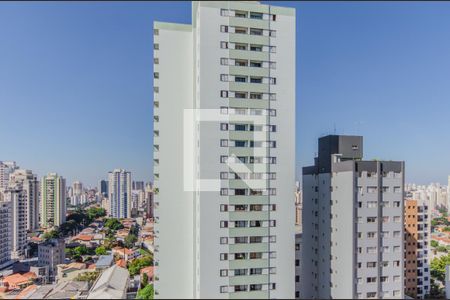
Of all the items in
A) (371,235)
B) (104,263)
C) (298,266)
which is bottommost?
(104,263)

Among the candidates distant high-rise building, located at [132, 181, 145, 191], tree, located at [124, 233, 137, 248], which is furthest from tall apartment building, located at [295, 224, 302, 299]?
distant high-rise building, located at [132, 181, 145, 191]

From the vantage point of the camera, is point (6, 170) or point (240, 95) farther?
point (6, 170)

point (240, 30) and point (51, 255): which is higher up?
point (240, 30)

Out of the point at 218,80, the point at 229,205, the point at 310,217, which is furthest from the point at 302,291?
the point at 218,80

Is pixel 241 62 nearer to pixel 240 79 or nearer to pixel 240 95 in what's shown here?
pixel 240 79

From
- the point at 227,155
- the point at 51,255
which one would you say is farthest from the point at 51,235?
the point at 227,155

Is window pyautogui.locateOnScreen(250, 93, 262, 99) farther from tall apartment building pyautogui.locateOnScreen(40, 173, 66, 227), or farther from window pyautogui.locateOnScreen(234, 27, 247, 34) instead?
tall apartment building pyautogui.locateOnScreen(40, 173, 66, 227)

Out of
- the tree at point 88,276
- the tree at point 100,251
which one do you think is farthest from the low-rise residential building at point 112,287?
the tree at point 100,251
